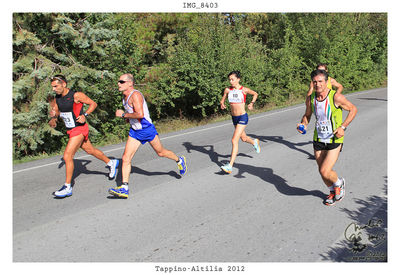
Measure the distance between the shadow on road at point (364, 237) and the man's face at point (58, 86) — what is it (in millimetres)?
4638

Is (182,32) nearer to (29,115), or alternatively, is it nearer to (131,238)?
(29,115)

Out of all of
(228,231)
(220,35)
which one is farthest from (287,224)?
(220,35)

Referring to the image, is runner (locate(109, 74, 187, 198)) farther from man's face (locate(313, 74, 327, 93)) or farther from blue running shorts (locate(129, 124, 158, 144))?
man's face (locate(313, 74, 327, 93))

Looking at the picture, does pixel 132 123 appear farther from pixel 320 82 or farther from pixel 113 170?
pixel 320 82

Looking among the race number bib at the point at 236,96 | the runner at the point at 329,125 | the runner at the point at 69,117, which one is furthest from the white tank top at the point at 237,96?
the runner at the point at 69,117

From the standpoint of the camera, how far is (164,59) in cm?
2316

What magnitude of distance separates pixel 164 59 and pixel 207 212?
776 inches

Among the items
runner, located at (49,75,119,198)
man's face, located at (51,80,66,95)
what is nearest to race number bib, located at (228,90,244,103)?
runner, located at (49,75,119,198)

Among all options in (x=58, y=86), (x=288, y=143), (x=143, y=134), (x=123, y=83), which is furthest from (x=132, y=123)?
(x=288, y=143)

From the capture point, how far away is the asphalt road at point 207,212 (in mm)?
3730

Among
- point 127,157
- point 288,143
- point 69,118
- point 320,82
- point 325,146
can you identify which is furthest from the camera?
point 288,143

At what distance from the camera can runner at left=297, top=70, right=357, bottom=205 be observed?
4.52 meters

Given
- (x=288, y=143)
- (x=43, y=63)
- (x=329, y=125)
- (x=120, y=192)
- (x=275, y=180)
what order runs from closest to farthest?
(x=329, y=125)
(x=120, y=192)
(x=275, y=180)
(x=288, y=143)
(x=43, y=63)

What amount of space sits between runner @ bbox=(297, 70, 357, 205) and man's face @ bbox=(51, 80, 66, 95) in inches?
157
